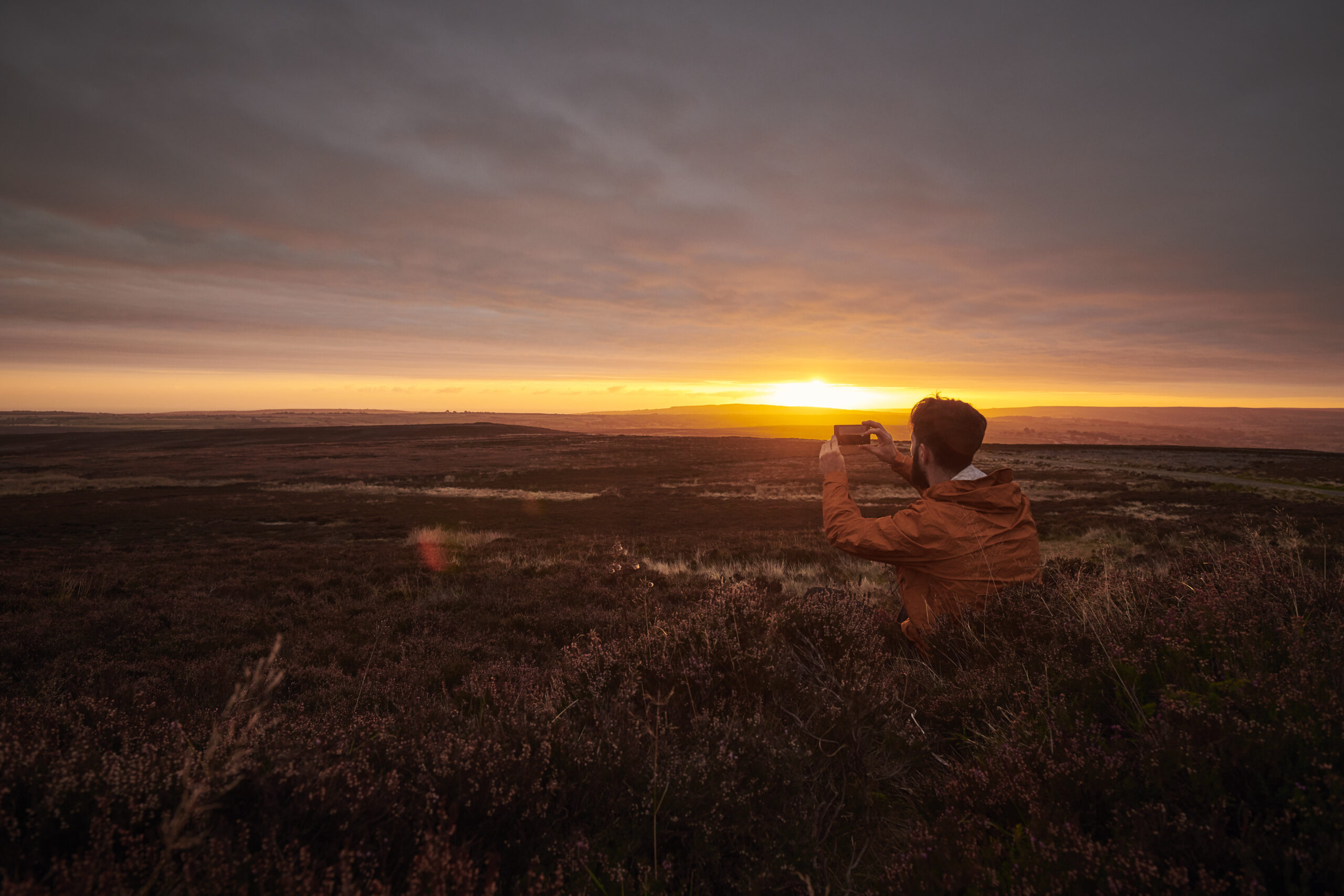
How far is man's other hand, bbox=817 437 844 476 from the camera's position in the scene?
3.53 meters

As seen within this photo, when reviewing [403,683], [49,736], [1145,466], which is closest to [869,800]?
[49,736]

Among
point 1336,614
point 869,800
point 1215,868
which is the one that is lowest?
point 869,800

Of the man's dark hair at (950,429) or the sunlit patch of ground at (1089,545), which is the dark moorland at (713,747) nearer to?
the man's dark hair at (950,429)

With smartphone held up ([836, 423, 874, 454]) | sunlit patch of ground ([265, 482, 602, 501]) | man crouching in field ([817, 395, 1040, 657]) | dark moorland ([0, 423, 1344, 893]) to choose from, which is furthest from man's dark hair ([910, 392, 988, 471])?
sunlit patch of ground ([265, 482, 602, 501])

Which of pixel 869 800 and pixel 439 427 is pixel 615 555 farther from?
pixel 439 427

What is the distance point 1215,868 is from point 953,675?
191cm

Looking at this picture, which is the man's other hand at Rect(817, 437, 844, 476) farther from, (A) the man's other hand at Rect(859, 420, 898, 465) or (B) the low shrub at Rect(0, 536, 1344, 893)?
(B) the low shrub at Rect(0, 536, 1344, 893)

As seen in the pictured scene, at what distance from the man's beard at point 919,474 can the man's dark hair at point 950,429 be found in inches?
4.0

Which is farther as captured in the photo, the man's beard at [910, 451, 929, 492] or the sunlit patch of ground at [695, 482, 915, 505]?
the sunlit patch of ground at [695, 482, 915, 505]

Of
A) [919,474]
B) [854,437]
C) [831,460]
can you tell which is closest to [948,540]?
[919,474]

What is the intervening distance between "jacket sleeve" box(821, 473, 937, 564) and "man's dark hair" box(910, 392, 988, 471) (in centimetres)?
42

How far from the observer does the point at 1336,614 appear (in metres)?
2.54

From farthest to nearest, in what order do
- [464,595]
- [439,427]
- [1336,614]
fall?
[439,427] → [464,595] → [1336,614]

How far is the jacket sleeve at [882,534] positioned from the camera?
3047 millimetres
